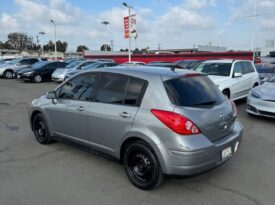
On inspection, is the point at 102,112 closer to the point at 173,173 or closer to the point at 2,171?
the point at 173,173

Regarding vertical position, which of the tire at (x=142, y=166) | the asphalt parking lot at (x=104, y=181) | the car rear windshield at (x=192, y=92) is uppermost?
the car rear windshield at (x=192, y=92)

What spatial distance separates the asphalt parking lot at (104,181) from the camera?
12.4 feet

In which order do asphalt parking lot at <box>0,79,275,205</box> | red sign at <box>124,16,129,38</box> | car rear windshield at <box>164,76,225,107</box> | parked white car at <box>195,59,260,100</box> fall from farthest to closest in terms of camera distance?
red sign at <box>124,16,129,38</box> → parked white car at <box>195,59,260,100</box> → car rear windshield at <box>164,76,225,107</box> → asphalt parking lot at <box>0,79,275,205</box>

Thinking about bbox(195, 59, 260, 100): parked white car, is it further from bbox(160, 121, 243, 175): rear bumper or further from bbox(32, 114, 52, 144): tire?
bbox(160, 121, 243, 175): rear bumper

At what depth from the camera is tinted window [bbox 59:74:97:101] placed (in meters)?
4.82

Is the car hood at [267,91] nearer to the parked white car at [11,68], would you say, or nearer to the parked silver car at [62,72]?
the parked silver car at [62,72]

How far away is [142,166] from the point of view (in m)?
4.05

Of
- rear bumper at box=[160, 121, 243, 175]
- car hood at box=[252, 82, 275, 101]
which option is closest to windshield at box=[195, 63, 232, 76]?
car hood at box=[252, 82, 275, 101]

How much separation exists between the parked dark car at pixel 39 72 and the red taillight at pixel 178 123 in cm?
1860

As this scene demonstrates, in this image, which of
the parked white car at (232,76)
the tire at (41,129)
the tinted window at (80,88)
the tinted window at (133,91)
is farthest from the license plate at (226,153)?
the parked white car at (232,76)

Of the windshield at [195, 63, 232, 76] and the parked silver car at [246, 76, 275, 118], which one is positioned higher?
the windshield at [195, 63, 232, 76]

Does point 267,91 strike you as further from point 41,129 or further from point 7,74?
point 7,74

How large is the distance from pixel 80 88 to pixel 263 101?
5.13 meters

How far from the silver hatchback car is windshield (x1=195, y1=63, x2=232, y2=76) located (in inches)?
238
